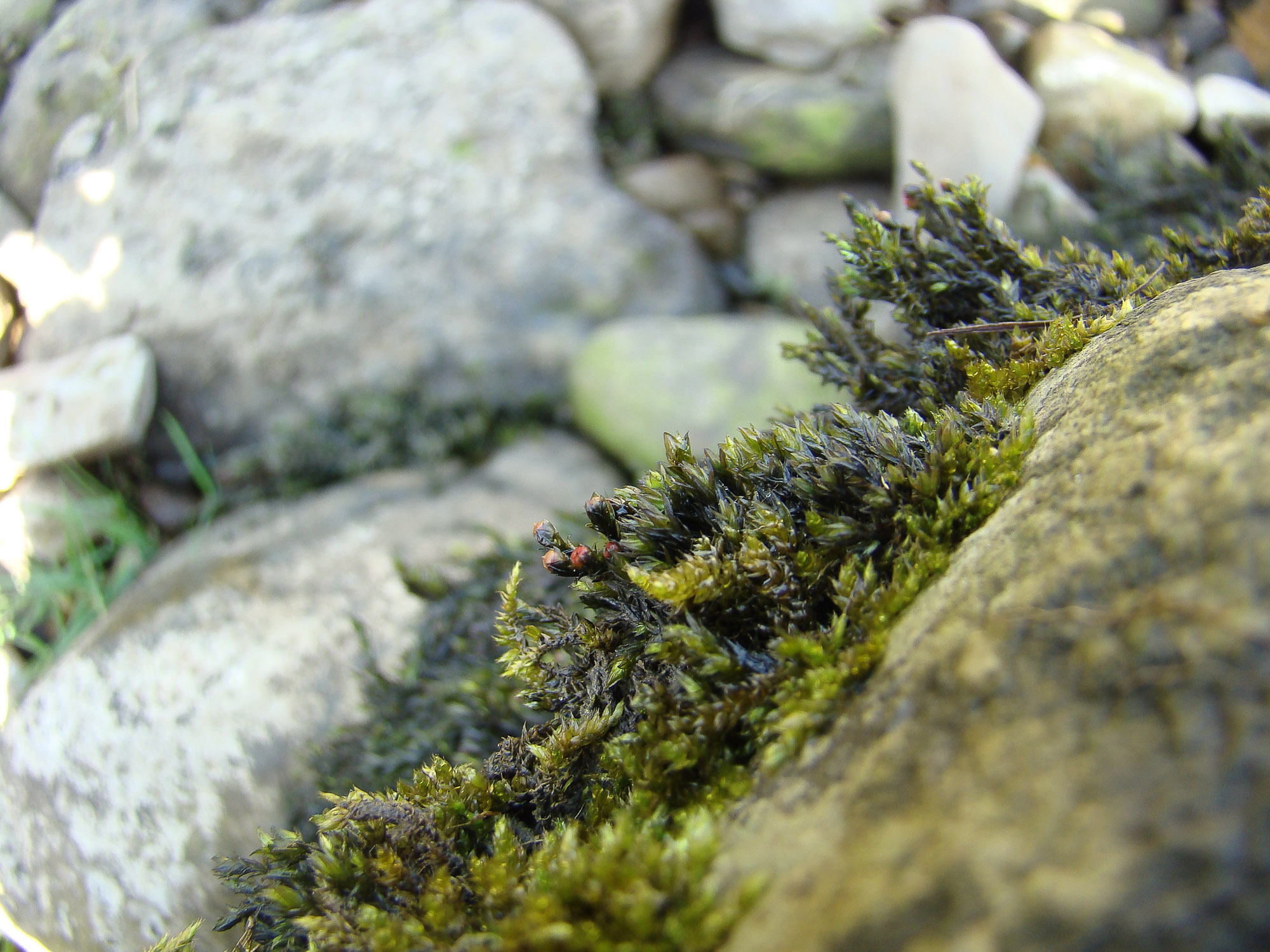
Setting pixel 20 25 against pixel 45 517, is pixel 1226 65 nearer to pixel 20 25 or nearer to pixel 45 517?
pixel 45 517

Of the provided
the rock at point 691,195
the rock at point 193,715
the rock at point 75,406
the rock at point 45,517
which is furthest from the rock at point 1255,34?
the rock at point 45,517

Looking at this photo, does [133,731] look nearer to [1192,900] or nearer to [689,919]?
[689,919]

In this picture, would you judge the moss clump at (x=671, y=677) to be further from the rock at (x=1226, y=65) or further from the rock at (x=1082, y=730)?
the rock at (x=1226, y=65)

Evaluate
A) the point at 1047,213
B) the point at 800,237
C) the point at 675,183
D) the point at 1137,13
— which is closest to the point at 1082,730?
the point at 1047,213

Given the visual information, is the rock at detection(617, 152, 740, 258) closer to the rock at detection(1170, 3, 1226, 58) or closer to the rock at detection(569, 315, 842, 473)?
the rock at detection(569, 315, 842, 473)

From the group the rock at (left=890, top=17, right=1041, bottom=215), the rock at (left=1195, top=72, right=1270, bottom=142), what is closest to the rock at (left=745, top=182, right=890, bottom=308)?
the rock at (left=890, top=17, right=1041, bottom=215)

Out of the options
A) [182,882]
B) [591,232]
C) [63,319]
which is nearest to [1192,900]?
[182,882]

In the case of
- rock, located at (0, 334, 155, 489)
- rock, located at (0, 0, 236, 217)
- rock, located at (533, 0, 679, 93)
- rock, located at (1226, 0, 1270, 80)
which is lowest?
rock, located at (1226, 0, 1270, 80)
